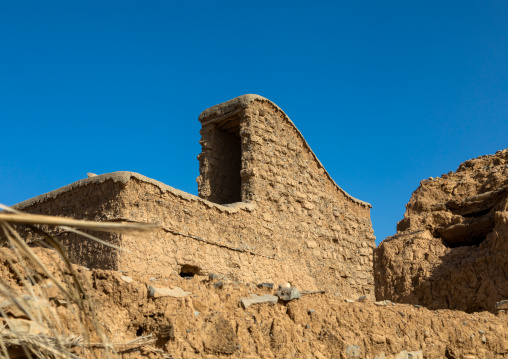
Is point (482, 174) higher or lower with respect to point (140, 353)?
higher

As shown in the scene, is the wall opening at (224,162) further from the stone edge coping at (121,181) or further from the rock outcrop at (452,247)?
the rock outcrop at (452,247)

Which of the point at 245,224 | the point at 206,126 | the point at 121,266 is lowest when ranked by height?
the point at 121,266

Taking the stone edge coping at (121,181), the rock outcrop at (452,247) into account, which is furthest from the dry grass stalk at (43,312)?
the rock outcrop at (452,247)

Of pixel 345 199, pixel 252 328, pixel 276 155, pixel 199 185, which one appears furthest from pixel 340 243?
pixel 252 328

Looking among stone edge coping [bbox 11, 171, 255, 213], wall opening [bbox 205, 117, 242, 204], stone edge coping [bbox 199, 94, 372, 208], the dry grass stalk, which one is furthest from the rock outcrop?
the dry grass stalk

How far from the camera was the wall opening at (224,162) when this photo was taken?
33.8 feet

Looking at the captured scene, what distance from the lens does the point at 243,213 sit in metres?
9.07

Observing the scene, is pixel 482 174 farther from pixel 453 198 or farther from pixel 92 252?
pixel 92 252

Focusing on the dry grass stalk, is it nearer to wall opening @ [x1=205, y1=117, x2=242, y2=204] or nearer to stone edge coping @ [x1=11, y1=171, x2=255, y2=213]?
stone edge coping @ [x1=11, y1=171, x2=255, y2=213]

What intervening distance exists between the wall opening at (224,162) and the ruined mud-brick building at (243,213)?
2 cm

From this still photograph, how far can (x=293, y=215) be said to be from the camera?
405 inches

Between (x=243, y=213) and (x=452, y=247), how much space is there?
426cm

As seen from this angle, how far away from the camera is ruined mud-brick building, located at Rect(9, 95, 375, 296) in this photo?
745cm

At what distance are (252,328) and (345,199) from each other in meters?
7.25
